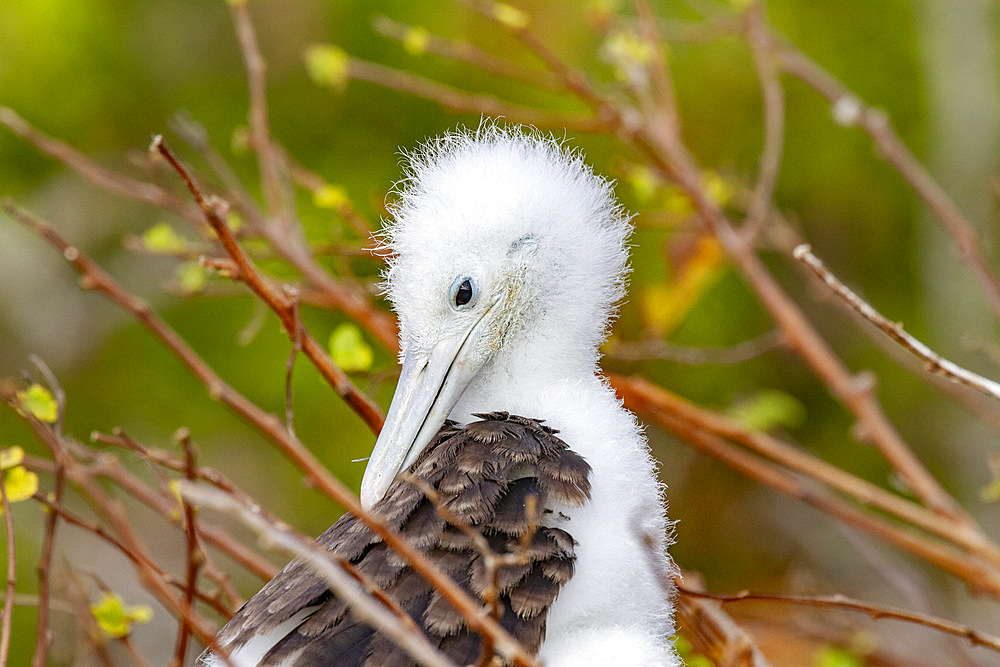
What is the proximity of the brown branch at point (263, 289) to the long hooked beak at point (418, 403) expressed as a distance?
0.05 meters

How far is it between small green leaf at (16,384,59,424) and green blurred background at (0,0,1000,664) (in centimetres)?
194

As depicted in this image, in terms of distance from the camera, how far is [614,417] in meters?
1.06

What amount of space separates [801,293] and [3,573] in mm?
2600

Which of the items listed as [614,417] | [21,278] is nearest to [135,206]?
[21,278]

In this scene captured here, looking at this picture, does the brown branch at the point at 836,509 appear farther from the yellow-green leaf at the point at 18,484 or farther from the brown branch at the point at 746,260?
the yellow-green leaf at the point at 18,484

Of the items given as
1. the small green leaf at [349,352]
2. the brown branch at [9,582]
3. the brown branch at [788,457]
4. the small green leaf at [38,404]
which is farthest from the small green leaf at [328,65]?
the brown branch at [9,582]

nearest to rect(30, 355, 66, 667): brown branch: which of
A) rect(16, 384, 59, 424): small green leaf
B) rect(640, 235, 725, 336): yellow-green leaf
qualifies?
rect(16, 384, 59, 424): small green leaf

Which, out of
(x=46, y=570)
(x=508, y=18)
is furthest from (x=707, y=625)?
(x=508, y=18)

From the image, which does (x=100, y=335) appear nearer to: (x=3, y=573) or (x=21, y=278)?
(x=21, y=278)

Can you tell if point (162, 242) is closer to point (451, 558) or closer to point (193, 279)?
point (193, 279)

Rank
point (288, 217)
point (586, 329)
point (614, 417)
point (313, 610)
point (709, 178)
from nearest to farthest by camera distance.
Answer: point (313, 610) → point (614, 417) → point (586, 329) → point (288, 217) → point (709, 178)

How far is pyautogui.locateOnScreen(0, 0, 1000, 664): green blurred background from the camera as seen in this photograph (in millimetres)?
3014

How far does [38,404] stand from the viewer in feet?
3.15

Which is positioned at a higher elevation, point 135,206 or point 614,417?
point 135,206
